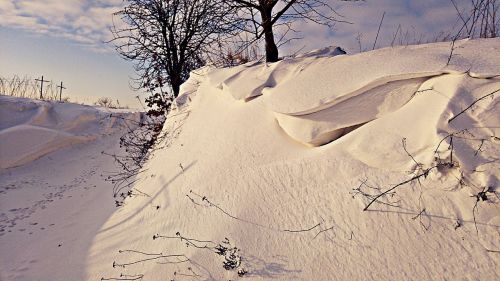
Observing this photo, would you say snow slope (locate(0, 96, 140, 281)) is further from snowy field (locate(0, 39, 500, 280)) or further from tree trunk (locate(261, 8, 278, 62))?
tree trunk (locate(261, 8, 278, 62))

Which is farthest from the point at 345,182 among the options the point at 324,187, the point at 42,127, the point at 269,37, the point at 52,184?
the point at 42,127

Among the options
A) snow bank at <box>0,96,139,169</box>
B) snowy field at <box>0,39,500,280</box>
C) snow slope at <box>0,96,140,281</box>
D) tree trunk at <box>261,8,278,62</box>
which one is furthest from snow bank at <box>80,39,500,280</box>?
snow bank at <box>0,96,139,169</box>

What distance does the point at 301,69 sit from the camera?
3504 mm

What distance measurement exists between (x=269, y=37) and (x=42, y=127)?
25.2 ft

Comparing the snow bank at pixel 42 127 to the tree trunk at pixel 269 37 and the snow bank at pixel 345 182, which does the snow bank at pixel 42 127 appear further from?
the tree trunk at pixel 269 37

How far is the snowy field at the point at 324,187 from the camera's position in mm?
1890

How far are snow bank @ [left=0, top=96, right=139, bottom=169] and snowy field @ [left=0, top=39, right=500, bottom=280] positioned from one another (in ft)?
16.6

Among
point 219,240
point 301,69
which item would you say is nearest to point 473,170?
point 219,240

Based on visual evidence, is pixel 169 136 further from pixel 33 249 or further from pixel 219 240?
pixel 219 240

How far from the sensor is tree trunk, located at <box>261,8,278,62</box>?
5.03 m

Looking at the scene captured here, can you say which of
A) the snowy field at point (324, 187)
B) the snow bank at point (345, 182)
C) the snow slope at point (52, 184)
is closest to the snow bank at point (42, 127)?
the snow slope at point (52, 184)

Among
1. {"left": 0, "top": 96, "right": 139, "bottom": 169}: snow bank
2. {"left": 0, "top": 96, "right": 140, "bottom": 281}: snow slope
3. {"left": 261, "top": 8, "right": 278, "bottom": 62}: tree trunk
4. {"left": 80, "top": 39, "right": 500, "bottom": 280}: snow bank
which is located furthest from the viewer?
{"left": 0, "top": 96, "right": 139, "bottom": 169}: snow bank

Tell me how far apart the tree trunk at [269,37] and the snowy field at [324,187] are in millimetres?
1003

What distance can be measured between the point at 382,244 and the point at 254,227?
904 mm
